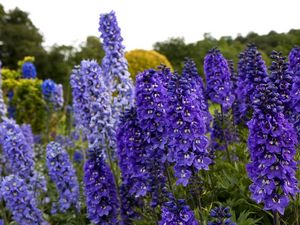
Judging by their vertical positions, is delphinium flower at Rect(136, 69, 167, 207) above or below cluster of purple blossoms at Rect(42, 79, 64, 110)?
below

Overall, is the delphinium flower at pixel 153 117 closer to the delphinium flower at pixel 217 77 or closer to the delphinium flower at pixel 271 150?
the delphinium flower at pixel 271 150

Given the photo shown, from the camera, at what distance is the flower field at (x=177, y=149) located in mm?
4125

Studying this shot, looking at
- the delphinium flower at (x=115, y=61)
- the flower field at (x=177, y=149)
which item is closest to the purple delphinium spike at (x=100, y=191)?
the flower field at (x=177, y=149)

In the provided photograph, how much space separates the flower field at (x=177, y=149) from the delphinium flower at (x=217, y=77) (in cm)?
1

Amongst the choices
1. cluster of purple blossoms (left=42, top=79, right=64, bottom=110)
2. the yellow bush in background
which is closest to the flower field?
cluster of purple blossoms (left=42, top=79, right=64, bottom=110)

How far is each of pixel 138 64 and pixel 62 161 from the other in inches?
652

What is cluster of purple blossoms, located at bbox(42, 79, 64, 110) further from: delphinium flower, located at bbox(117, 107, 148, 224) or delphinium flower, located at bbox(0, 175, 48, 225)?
delphinium flower, located at bbox(117, 107, 148, 224)

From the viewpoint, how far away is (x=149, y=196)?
241 inches

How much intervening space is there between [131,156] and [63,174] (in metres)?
2.15

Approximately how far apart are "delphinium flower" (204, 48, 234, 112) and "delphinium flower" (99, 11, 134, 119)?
4.35 ft

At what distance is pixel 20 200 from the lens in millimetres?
7375

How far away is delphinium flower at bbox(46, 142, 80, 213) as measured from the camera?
7.42 metres

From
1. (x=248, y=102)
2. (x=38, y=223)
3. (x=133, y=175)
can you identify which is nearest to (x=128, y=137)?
(x=133, y=175)

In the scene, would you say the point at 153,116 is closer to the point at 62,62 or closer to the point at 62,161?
the point at 62,161
